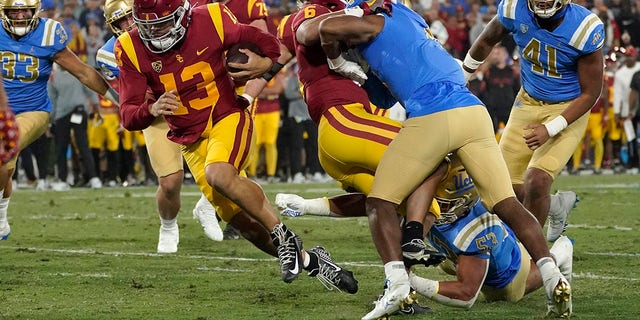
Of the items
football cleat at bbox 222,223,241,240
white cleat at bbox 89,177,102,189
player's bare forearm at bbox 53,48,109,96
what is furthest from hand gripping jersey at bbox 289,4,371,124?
white cleat at bbox 89,177,102,189

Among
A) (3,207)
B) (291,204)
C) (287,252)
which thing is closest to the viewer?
(287,252)

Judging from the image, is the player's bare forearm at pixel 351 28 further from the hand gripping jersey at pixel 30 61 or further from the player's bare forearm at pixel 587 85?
the hand gripping jersey at pixel 30 61

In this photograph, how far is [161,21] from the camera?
243 inches

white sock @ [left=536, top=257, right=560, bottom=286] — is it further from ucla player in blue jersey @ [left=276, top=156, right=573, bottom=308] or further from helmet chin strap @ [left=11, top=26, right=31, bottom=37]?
helmet chin strap @ [left=11, top=26, right=31, bottom=37]

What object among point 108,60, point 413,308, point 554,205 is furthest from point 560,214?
point 108,60

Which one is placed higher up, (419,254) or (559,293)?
(419,254)

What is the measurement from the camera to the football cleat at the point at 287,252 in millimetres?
6012

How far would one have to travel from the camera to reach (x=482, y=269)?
233 inches

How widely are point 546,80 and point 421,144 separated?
212 cm

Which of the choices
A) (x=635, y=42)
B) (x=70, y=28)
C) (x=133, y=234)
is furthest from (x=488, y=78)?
(x=133, y=234)

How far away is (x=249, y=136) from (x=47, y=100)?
2.74m

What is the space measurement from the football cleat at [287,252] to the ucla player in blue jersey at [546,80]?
161 centimetres

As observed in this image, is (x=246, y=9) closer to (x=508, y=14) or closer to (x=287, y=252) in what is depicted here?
(x=508, y=14)

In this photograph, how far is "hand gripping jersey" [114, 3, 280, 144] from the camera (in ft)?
21.0
